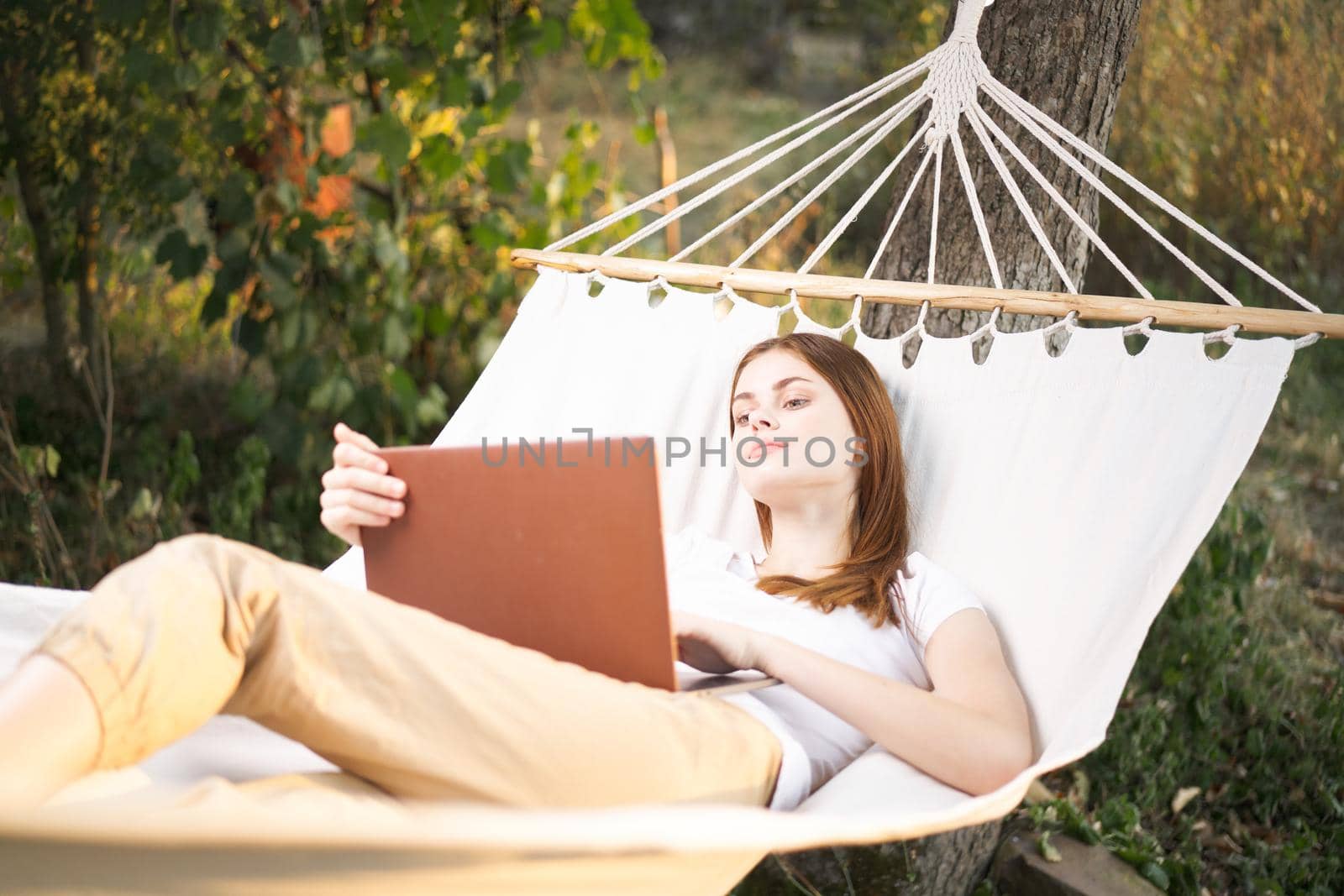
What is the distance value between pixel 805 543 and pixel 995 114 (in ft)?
2.82

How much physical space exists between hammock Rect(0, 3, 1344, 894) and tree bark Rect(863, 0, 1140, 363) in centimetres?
17

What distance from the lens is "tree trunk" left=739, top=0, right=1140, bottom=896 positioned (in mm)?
1814

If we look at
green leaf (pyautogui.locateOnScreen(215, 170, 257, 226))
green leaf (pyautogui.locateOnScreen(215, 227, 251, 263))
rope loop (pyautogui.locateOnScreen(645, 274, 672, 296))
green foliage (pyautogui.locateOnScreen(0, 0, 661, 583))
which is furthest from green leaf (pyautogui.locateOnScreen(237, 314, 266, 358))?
rope loop (pyautogui.locateOnScreen(645, 274, 672, 296))

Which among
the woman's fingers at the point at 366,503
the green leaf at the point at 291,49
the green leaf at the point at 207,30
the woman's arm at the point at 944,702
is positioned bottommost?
the woman's arm at the point at 944,702

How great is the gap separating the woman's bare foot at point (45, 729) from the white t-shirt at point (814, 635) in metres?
0.59

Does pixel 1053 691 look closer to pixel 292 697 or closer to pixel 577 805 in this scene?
pixel 577 805

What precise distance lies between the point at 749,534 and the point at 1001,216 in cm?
70

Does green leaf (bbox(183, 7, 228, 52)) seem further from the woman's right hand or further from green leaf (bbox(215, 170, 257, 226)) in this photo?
the woman's right hand

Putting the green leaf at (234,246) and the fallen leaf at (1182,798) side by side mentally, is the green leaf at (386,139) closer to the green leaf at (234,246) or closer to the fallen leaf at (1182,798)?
the green leaf at (234,246)

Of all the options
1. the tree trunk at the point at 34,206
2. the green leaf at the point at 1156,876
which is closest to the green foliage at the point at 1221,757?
the green leaf at the point at 1156,876

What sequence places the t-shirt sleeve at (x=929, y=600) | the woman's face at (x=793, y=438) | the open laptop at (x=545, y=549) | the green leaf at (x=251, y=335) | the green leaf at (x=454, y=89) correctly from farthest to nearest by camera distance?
→ the green leaf at (x=251, y=335), the green leaf at (x=454, y=89), the woman's face at (x=793, y=438), the t-shirt sleeve at (x=929, y=600), the open laptop at (x=545, y=549)

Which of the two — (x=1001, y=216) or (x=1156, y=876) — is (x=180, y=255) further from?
(x=1156, y=876)

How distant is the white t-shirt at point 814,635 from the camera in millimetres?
Result: 1339

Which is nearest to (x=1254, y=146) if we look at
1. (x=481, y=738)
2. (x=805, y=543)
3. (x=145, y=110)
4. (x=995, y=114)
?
(x=995, y=114)
